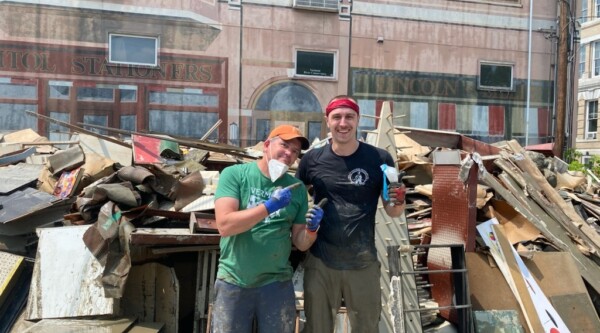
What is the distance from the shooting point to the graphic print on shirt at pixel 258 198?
2744 millimetres

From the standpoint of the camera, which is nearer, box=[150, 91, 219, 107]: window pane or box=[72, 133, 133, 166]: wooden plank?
box=[72, 133, 133, 166]: wooden plank

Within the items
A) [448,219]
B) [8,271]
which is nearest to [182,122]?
[8,271]

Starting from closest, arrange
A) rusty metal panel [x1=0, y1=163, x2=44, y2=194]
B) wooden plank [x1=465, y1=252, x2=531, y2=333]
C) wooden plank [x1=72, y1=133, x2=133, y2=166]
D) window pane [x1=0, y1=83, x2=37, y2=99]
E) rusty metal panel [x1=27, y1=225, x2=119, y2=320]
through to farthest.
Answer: rusty metal panel [x1=27, y1=225, x2=119, y2=320] < wooden plank [x1=465, y1=252, x2=531, y2=333] < rusty metal panel [x1=0, y1=163, x2=44, y2=194] < wooden plank [x1=72, y1=133, x2=133, y2=166] < window pane [x1=0, y1=83, x2=37, y2=99]

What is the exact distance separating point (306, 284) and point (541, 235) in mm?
3060

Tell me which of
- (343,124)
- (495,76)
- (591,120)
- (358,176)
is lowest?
(358,176)

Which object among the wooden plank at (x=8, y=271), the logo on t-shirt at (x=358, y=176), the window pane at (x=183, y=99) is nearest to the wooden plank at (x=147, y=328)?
the wooden plank at (x=8, y=271)

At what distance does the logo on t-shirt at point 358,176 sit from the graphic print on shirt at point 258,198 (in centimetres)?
55

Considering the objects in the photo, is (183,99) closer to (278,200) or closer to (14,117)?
(14,117)

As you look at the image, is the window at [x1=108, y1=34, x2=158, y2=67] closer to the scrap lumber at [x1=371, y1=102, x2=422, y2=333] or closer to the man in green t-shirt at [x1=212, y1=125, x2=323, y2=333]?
the scrap lumber at [x1=371, y1=102, x2=422, y2=333]

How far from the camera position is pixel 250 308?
2.74 m

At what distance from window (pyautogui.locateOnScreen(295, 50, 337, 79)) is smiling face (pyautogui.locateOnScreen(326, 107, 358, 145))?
10846 mm

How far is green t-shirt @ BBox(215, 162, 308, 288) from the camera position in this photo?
8.91ft

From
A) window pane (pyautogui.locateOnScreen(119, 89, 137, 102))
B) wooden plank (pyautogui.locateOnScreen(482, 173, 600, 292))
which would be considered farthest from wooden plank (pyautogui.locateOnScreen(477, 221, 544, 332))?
window pane (pyautogui.locateOnScreen(119, 89, 137, 102))

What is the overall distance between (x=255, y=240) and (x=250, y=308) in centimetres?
37
